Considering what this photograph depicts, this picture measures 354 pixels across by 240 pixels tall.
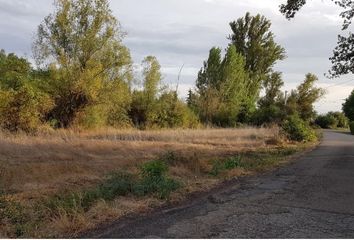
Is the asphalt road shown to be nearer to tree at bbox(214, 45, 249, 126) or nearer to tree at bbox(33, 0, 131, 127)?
tree at bbox(33, 0, 131, 127)

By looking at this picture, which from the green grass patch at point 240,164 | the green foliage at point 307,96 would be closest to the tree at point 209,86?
the green foliage at point 307,96

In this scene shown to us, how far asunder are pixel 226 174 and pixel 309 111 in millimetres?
42912

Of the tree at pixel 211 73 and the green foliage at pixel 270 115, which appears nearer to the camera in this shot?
the green foliage at pixel 270 115

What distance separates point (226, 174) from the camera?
45.0 feet

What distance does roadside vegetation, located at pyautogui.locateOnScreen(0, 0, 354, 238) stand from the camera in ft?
31.0

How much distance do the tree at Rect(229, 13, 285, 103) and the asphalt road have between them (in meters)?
55.4

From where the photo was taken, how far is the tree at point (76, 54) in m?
34.6

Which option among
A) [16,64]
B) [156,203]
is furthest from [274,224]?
[16,64]

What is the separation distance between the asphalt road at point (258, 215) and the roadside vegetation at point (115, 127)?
685mm

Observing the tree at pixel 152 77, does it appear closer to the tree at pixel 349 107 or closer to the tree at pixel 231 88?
the tree at pixel 231 88

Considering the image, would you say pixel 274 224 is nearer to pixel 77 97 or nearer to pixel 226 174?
pixel 226 174

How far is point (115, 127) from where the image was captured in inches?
1578

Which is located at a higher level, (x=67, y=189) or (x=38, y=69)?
(x=38, y=69)

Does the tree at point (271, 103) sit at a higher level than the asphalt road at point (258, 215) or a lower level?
higher
